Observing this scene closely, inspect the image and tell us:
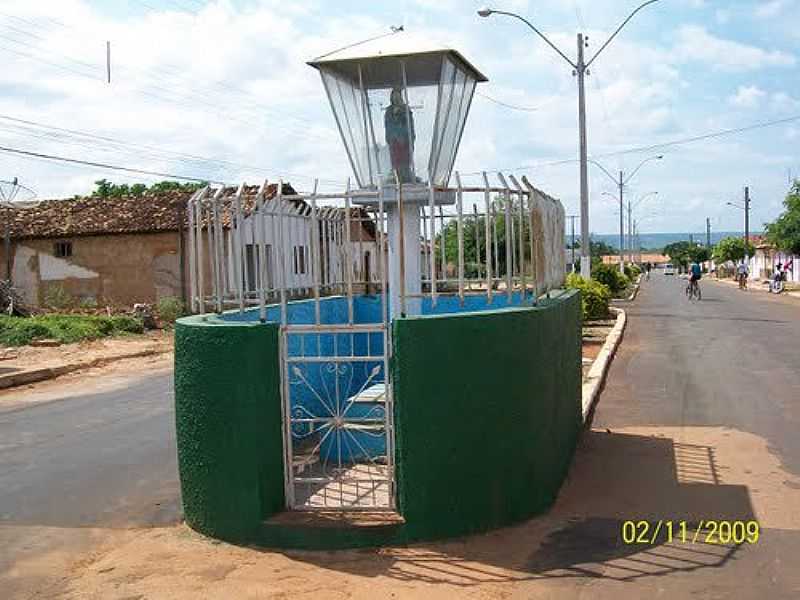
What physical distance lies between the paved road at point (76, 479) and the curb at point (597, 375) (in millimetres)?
4638

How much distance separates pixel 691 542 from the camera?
5824mm

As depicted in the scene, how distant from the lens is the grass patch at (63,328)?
21.6 meters

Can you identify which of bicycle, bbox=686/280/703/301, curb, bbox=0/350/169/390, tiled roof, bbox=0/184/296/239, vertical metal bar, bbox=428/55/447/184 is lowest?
curb, bbox=0/350/169/390

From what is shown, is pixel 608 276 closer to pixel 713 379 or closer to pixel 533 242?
pixel 713 379

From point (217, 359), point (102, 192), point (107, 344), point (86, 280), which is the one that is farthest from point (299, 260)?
point (102, 192)

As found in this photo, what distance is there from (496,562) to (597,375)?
784 cm

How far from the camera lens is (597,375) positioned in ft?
42.5

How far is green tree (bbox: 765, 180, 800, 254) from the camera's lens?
47.1 meters

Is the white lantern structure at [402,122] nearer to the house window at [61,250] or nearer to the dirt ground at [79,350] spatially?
the dirt ground at [79,350]

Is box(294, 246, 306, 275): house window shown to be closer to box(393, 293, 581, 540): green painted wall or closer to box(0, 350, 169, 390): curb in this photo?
box(393, 293, 581, 540): green painted wall

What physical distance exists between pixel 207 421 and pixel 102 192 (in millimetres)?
58061

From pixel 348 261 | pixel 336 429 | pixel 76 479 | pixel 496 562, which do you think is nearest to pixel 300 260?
pixel 348 261
